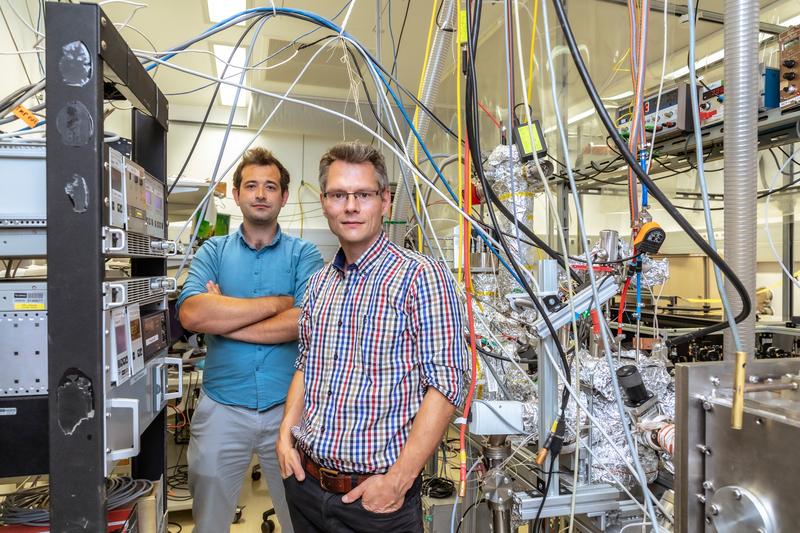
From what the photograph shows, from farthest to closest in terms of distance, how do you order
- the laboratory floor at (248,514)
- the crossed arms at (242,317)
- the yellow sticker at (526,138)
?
the laboratory floor at (248,514)
the crossed arms at (242,317)
the yellow sticker at (526,138)

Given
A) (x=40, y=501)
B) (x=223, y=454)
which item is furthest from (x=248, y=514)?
(x=40, y=501)

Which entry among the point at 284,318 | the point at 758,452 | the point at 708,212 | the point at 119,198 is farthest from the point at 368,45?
the point at 758,452

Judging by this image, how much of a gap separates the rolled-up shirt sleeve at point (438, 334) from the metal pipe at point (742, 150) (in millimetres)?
541

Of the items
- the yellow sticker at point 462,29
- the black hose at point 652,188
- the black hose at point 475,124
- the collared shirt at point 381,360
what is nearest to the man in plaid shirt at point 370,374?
the collared shirt at point 381,360

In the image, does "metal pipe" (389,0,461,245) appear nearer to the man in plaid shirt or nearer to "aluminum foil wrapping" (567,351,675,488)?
the man in plaid shirt

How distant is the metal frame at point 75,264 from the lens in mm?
839

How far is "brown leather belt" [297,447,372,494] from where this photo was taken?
1.17 metres

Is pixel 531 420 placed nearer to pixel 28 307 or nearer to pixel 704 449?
pixel 704 449

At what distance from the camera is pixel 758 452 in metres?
0.53

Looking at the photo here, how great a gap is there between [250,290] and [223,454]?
557 mm

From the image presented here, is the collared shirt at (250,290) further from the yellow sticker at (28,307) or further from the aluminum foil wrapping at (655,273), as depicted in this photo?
the aluminum foil wrapping at (655,273)

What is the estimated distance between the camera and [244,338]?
5.62ft

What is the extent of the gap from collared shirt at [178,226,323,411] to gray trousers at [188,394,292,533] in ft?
0.15

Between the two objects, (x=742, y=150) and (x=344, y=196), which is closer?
(x=742, y=150)
